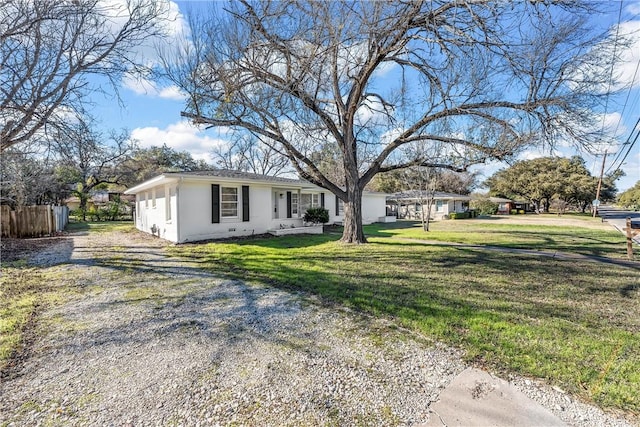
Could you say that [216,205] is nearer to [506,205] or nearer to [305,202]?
[305,202]

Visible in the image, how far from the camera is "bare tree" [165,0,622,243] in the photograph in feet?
21.1

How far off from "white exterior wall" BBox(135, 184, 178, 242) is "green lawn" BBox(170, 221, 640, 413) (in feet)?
9.68

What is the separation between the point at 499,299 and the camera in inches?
187

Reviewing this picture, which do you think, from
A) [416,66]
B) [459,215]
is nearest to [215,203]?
[416,66]

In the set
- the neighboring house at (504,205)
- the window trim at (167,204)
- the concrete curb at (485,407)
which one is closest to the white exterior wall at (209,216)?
the window trim at (167,204)

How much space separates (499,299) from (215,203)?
10255mm

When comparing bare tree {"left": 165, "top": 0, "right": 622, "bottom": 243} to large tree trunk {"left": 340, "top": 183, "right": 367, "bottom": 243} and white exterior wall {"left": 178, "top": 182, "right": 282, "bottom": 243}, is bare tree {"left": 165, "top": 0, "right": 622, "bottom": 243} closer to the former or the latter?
large tree trunk {"left": 340, "top": 183, "right": 367, "bottom": 243}

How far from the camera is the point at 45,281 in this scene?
6012 millimetres

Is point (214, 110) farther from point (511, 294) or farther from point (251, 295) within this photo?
point (511, 294)

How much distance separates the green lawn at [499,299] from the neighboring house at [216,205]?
2.60 m

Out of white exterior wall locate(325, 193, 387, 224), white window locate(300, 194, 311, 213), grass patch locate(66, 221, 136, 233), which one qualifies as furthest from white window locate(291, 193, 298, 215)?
grass patch locate(66, 221, 136, 233)

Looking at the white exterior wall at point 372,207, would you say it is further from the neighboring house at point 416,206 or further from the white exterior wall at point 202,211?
the white exterior wall at point 202,211

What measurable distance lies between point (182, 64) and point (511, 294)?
9062mm

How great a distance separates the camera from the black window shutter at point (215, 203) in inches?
475
